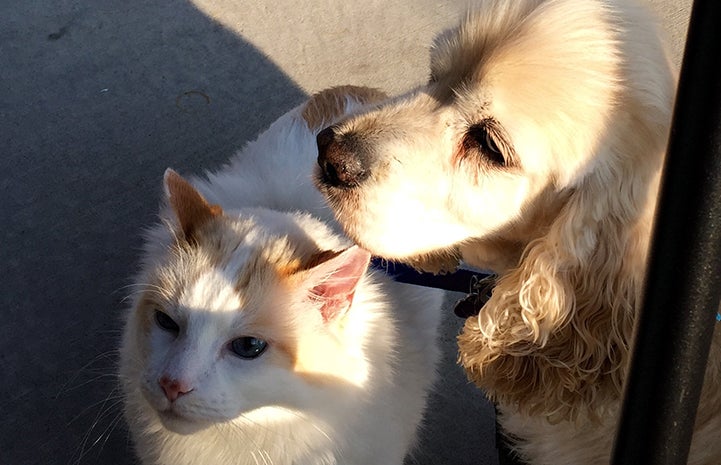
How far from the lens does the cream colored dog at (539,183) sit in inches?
63.7

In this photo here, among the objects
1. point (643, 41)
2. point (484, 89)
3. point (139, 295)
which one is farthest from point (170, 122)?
point (643, 41)

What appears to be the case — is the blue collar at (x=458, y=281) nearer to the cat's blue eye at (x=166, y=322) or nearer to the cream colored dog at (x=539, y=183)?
the cream colored dog at (x=539, y=183)

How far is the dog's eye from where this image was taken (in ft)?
5.57

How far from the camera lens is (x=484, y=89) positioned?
1704 mm

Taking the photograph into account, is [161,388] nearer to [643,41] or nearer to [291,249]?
[291,249]

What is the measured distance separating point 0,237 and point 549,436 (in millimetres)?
2174

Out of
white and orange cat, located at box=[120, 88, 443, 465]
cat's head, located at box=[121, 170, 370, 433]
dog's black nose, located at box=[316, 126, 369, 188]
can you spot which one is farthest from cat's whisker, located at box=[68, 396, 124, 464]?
dog's black nose, located at box=[316, 126, 369, 188]

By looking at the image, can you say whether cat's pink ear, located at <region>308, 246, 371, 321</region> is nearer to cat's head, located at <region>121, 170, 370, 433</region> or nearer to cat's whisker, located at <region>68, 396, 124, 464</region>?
cat's head, located at <region>121, 170, 370, 433</region>

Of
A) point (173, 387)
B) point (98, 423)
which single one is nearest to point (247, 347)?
point (173, 387)

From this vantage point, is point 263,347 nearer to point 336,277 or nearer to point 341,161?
point 336,277

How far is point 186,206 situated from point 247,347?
407 mm

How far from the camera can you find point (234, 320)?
70.9 inches

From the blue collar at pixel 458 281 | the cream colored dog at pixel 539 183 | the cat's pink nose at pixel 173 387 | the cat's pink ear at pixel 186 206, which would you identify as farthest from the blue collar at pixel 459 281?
the cat's pink nose at pixel 173 387

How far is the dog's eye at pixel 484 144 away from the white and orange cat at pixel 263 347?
13.7 inches
